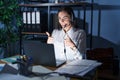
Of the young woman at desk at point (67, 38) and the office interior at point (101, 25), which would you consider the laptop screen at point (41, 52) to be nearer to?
the young woman at desk at point (67, 38)

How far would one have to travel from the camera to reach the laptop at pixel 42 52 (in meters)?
1.49

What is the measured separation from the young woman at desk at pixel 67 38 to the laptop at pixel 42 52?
0.99 ft

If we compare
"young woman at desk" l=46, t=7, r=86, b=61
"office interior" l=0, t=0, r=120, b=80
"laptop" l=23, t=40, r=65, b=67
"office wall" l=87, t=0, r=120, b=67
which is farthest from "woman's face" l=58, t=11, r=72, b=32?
"office wall" l=87, t=0, r=120, b=67

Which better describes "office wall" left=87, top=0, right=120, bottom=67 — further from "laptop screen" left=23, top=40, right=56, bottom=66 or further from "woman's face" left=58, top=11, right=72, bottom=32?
"laptop screen" left=23, top=40, right=56, bottom=66

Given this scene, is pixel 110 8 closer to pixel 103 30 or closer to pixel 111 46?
pixel 103 30

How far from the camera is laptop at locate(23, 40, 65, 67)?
4.88 feet

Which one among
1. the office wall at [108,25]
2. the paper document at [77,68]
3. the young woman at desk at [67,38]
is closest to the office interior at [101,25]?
the office wall at [108,25]

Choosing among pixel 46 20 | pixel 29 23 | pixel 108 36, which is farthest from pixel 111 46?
pixel 29 23

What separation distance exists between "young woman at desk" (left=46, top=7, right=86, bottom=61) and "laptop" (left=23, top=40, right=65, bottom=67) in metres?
Result: 0.30

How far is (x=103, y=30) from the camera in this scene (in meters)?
3.10

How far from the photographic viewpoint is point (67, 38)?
2.01 meters

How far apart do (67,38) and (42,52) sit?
544 millimetres

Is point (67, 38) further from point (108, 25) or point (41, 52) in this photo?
point (108, 25)

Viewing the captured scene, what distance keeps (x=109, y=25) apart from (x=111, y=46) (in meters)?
0.31
